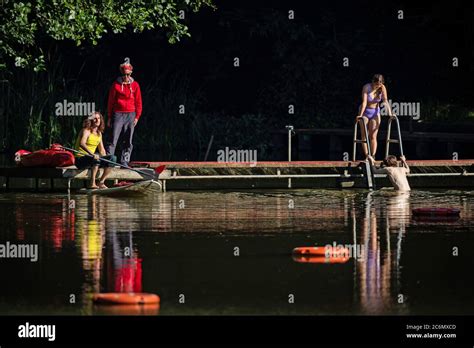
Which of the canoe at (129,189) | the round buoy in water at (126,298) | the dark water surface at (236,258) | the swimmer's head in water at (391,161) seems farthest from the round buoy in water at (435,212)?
the round buoy in water at (126,298)

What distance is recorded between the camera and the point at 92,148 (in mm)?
27484

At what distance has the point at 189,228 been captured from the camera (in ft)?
67.3

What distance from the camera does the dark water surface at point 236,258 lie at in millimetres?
13930

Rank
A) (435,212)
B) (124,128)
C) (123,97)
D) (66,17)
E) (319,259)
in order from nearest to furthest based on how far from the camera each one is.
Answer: (319,259) → (435,212) → (123,97) → (124,128) → (66,17)

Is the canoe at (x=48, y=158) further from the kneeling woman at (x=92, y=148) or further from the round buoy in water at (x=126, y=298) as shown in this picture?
the round buoy in water at (x=126, y=298)

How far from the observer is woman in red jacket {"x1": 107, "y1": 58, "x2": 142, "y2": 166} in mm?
27922

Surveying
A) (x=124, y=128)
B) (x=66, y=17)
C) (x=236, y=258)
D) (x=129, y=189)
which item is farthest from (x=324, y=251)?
(x=66, y=17)

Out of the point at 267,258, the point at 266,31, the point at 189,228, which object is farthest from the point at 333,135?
the point at 267,258

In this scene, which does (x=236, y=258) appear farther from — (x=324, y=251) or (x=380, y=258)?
(x=380, y=258)

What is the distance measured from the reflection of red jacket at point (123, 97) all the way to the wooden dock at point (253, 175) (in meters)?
1.01

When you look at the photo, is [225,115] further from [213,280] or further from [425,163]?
[213,280]

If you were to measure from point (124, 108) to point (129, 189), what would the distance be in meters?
1.66
